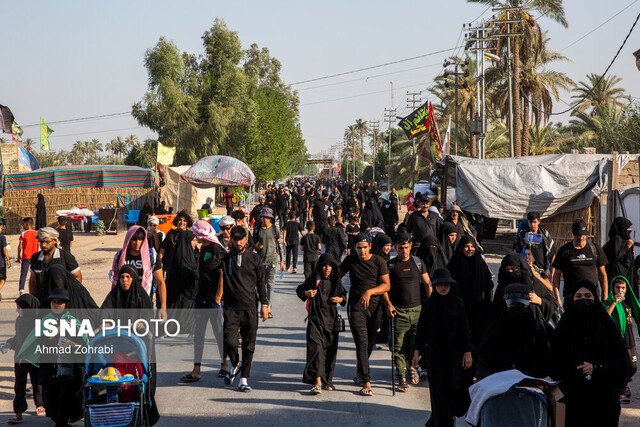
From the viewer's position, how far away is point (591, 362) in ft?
17.4

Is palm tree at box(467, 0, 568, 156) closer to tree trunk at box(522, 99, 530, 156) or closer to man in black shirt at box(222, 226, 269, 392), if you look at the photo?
tree trunk at box(522, 99, 530, 156)

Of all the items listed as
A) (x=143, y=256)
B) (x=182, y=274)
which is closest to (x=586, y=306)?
(x=143, y=256)

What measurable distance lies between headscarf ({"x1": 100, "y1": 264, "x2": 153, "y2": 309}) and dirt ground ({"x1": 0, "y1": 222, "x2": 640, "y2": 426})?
4.89 ft

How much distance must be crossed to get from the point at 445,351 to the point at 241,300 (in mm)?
2457

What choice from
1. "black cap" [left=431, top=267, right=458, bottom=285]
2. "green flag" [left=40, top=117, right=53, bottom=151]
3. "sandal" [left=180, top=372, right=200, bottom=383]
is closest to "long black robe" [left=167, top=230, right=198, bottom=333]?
"sandal" [left=180, top=372, right=200, bottom=383]

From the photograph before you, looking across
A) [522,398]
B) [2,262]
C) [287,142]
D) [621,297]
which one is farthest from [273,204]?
[287,142]

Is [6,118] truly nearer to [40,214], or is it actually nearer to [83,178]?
[83,178]

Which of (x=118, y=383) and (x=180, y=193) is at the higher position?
(x=180, y=193)

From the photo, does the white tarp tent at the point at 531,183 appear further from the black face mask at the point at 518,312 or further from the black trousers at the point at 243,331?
the black face mask at the point at 518,312

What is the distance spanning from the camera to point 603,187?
17.5 metres

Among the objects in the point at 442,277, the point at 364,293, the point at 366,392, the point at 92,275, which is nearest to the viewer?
the point at 442,277

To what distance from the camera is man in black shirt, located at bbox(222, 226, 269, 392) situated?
302 inches

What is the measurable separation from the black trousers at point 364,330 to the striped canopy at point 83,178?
25348 millimetres

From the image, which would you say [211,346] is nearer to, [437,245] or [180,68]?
[437,245]
